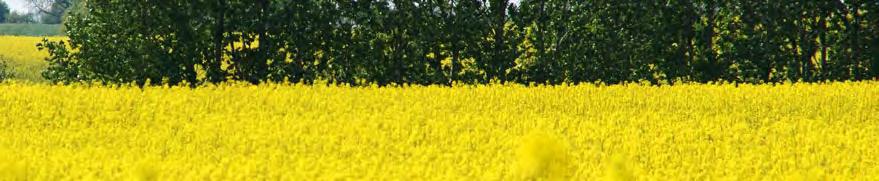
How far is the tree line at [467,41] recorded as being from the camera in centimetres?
2373

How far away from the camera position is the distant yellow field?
139ft

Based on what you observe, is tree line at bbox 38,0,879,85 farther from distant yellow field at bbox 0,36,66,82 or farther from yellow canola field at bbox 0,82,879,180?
distant yellow field at bbox 0,36,66,82

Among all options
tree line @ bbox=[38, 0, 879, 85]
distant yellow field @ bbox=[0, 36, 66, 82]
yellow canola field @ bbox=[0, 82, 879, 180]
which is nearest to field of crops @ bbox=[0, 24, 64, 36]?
distant yellow field @ bbox=[0, 36, 66, 82]

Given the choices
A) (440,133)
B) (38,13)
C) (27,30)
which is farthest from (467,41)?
(38,13)

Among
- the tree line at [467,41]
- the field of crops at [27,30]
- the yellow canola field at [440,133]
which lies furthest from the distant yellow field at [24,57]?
the field of crops at [27,30]

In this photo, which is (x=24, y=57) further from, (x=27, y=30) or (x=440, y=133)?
(x=27, y=30)

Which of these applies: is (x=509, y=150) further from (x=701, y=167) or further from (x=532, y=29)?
(x=532, y=29)

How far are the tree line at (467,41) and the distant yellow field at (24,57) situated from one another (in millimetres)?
16318

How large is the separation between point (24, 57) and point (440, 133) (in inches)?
1456

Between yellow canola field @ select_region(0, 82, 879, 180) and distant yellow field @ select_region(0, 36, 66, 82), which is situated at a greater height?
distant yellow field @ select_region(0, 36, 66, 82)

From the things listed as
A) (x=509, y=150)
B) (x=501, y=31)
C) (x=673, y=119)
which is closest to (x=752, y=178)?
(x=509, y=150)

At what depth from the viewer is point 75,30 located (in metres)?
25.2

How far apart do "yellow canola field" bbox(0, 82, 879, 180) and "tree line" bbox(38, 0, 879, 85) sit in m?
4.89

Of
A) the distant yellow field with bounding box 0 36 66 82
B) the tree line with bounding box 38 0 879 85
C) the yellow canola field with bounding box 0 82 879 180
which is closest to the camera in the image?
the yellow canola field with bounding box 0 82 879 180
